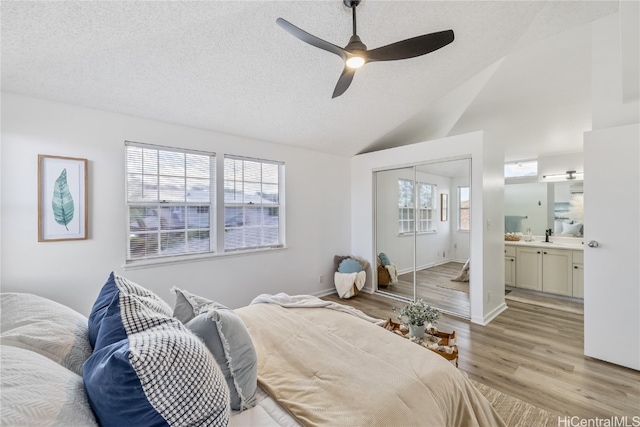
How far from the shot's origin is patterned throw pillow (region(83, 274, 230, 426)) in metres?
0.68

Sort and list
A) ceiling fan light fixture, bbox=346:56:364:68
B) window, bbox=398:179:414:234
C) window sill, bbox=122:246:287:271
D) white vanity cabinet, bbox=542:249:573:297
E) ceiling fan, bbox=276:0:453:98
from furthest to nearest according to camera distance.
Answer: window, bbox=398:179:414:234 < white vanity cabinet, bbox=542:249:573:297 < window sill, bbox=122:246:287:271 < ceiling fan light fixture, bbox=346:56:364:68 < ceiling fan, bbox=276:0:453:98

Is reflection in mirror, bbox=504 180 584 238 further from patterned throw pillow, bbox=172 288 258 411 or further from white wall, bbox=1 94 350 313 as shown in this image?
patterned throw pillow, bbox=172 288 258 411

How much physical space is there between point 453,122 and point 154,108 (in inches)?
188

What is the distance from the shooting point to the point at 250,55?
245 cm

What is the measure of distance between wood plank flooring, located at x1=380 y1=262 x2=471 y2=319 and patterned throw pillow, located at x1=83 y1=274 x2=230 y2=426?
11.5 ft

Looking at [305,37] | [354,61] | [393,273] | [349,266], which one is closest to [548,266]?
[393,273]

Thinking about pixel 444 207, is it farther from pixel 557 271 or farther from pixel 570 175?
pixel 570 175

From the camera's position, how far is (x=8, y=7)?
5.35 ft

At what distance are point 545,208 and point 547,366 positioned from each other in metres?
3.48

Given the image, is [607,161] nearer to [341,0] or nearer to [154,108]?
[341,0]

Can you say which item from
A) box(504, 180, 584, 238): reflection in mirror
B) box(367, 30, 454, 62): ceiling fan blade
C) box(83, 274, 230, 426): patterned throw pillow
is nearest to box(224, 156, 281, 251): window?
box(367, 30, 454, 62): ceiling fan blade

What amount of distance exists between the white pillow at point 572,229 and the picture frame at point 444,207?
2480mm

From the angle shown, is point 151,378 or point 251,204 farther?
point 251,204

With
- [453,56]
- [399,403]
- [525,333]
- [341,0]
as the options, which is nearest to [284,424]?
[399,403]
